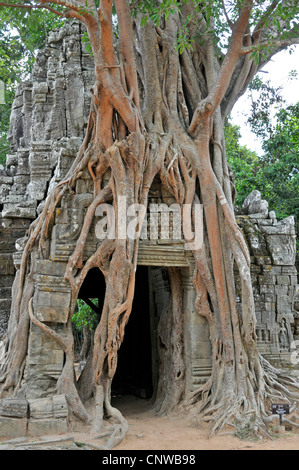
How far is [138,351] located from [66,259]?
3811 mm

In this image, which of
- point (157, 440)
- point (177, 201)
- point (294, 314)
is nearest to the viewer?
point (157, 440)

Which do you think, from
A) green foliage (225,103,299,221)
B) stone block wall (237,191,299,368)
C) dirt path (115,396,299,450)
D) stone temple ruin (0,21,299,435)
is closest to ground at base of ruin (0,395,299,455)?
dirt path (115,396,299,450)

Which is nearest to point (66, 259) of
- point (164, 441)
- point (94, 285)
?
point (164, 441)

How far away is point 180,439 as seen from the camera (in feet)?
18.1

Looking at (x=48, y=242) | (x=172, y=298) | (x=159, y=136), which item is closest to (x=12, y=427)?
(x=48, y=242)

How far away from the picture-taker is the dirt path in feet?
17.1

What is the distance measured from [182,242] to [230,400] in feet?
7.01

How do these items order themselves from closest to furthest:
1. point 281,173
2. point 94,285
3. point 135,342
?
point 94,285 → point 135,342 → point 281,173

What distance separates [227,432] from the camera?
218 inches

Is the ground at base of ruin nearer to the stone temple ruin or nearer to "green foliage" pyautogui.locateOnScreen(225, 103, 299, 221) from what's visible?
the stone temple ruin

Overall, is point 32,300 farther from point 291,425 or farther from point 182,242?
point 291,425

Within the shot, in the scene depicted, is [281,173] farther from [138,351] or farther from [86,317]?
[86,317]
